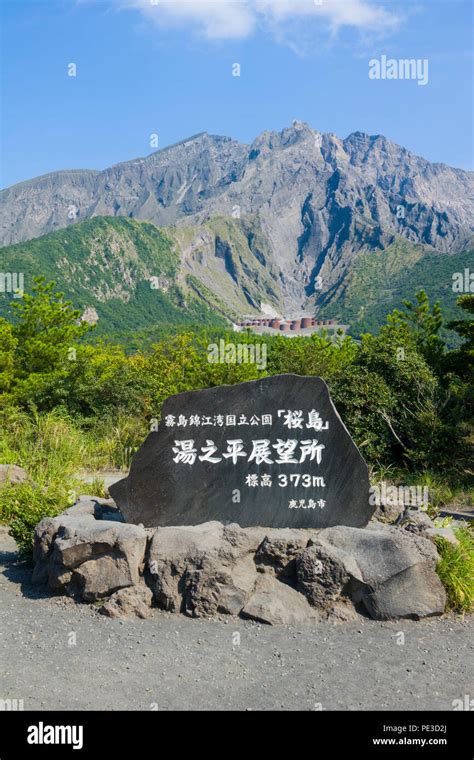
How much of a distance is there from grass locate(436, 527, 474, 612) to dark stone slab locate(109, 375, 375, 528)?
2.64 feet

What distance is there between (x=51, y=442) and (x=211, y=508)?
14.9 ft

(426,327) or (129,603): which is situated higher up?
(426,327)

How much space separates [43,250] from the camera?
128875 mm

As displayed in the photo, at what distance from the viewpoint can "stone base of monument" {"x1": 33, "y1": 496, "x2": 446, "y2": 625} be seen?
17.6ft

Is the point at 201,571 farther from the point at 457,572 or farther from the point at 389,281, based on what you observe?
the point at 389,281

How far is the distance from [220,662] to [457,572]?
2.18m

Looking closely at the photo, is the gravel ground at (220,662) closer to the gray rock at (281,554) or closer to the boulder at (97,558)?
the boulder at (97,558)

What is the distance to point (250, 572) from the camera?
5613 mm

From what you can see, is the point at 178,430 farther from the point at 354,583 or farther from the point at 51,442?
the point at 51,442

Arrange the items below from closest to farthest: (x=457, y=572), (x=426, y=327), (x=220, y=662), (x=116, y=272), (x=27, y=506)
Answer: (x=220, y=662) < (x=457, y=572) < (x=27, y=506) < (x=426, y=327) < (x=116, y=272)

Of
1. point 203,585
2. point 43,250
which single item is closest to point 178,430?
point 203,585

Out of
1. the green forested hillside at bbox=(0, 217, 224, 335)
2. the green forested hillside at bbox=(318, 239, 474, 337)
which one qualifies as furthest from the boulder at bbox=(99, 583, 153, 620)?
the green forested hillside at bbox=(0, 217, 224, 335)

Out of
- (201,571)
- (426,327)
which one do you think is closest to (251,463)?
(201,571)

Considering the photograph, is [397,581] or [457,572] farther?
[457,572]
